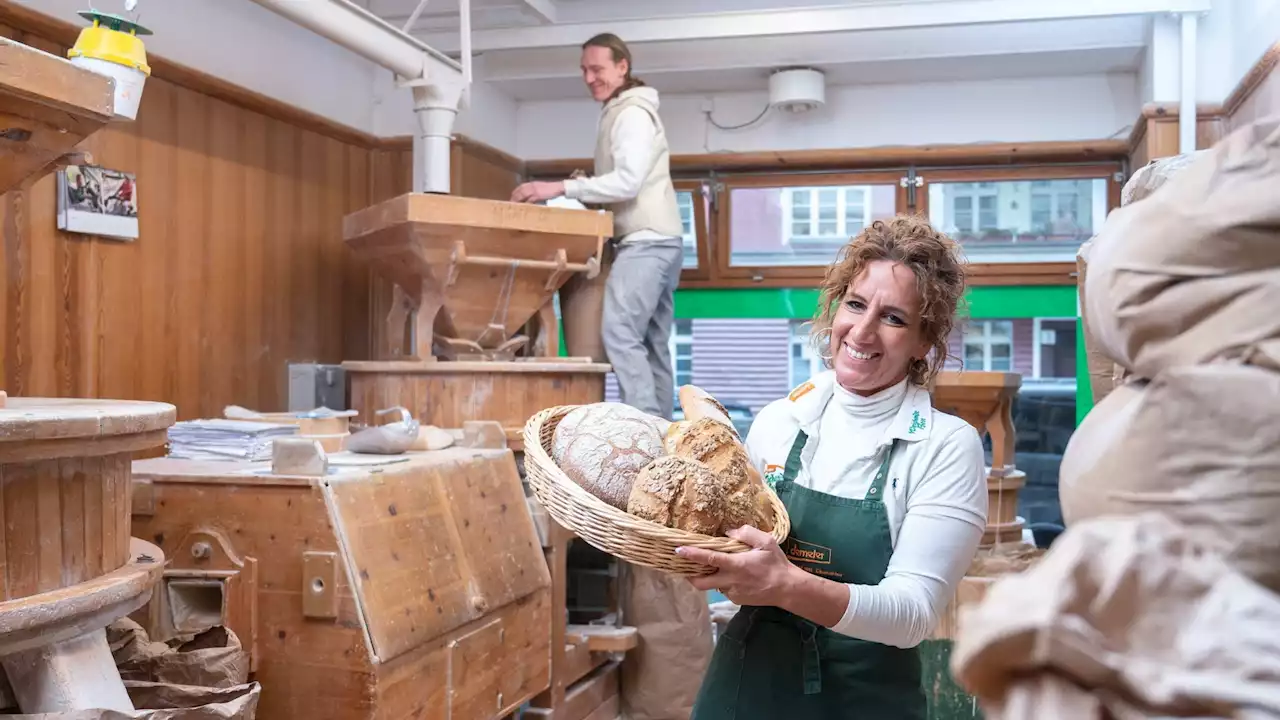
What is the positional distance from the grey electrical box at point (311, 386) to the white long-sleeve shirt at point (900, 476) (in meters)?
3.26

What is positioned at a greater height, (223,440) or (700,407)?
(700,407)

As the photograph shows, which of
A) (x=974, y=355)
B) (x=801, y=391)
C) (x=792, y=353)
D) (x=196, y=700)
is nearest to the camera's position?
(x=801, y=391)

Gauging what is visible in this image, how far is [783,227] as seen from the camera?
22.4 ft

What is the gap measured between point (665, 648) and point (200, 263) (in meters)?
2.46

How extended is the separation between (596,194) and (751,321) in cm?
246

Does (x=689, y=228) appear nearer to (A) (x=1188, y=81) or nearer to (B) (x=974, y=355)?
(B) (x=974, y=355)

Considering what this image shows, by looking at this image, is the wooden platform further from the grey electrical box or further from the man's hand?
the man's hand

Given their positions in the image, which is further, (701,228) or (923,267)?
(701,228)

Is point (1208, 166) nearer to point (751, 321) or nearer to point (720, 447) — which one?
point (720, 447)

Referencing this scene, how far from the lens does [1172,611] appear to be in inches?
29.0

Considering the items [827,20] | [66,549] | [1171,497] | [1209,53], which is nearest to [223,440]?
[66,549]

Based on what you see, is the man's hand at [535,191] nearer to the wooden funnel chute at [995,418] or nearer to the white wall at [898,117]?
the wooden funnel chute at [995,418]

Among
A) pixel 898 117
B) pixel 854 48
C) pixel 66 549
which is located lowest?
pixel 66 549

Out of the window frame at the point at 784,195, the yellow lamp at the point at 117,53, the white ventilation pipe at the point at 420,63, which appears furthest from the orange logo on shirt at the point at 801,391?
the window frame at the point at 784,195
